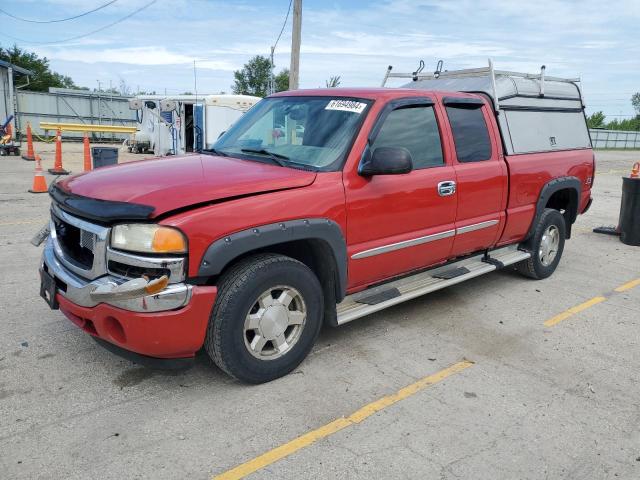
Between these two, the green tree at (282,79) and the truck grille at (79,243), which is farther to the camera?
the green tree at (282,79)

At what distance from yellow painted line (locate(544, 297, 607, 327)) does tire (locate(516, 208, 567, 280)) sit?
26.1 inches

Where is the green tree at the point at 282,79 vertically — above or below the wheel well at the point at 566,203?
above

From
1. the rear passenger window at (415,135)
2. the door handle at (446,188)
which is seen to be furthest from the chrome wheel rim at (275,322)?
the door handle at (446,188)

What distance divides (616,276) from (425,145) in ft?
11.6

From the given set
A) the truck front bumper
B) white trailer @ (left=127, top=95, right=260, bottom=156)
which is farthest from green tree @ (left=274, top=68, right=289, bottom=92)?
the truck front bumper

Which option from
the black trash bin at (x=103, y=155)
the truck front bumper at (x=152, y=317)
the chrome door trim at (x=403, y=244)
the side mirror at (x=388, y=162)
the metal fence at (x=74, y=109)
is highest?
the metal fence at (x=74, y=109)

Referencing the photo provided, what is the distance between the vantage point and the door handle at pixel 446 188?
14.2 feet

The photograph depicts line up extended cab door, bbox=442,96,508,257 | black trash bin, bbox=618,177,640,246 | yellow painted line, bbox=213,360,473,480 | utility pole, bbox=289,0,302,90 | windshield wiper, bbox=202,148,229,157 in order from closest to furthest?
yellow painted line, bbox=213,360,473,480 → windshield wiper, bbox=202,148,229,157 → extended cab door, bbox=442,96,508,257 → black trash bin, bbox=618,177,640,246 → utility pole, bbox=289,0,302,90

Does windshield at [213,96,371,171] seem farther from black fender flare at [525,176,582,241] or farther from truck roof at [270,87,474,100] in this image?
black fender flare at [525,176,582,241]

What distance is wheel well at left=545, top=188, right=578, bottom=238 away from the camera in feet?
20.1

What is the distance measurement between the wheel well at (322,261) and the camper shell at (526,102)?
2404mm

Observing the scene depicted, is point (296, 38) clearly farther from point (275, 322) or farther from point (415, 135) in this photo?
point (275, 322)

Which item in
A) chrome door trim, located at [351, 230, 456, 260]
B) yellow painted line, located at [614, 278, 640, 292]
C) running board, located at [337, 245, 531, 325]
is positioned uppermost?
chrome door trim, located at [351, 230, 456, 260]

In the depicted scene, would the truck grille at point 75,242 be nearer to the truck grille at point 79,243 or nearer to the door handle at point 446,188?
the truck grille at point 79,243
